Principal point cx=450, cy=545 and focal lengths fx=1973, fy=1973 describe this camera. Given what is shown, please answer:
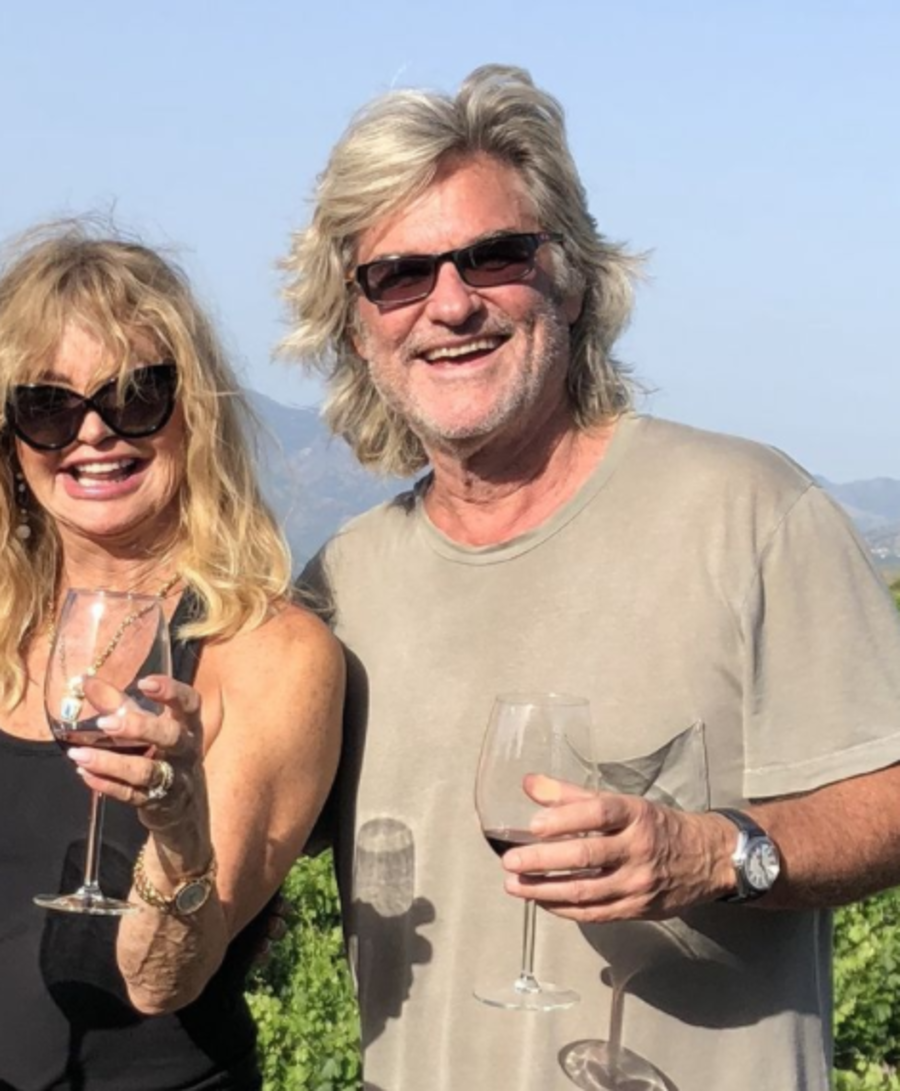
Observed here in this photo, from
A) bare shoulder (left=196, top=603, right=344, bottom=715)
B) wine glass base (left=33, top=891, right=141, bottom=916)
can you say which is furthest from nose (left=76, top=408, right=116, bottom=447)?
wine glass base (left=33, top=891, right=141, bottom=916)

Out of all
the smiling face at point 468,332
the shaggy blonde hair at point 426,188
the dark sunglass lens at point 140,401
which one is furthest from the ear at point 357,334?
the dark sunglass lens at point 140,401

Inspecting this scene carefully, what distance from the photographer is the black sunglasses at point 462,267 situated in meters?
4.04

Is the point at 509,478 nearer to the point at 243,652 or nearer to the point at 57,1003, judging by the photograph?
the point at 243,652

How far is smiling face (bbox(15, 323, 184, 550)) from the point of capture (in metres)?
3.96

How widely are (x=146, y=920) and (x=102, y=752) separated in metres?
0.50

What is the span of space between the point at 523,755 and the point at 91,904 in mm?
780

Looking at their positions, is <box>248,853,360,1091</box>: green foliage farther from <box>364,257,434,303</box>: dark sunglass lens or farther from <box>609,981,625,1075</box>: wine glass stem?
<box>364,257,434,303</box>: dark sunglass lens

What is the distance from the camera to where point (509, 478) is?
404 centimetres

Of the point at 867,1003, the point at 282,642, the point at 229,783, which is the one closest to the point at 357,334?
the point at 282,642

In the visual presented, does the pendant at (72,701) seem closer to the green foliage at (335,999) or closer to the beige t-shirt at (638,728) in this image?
the beige t-shirt at (638,728)

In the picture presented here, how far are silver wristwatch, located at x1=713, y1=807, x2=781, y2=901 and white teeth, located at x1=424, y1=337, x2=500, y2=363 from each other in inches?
44.1

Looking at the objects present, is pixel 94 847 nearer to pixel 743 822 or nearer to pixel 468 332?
pixel 743 822

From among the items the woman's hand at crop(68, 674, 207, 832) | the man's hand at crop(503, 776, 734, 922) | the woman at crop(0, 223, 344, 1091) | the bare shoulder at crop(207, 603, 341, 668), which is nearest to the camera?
the woman's hand at crop(68, 674, 207, 832)

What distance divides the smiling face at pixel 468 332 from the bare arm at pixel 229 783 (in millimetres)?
517
